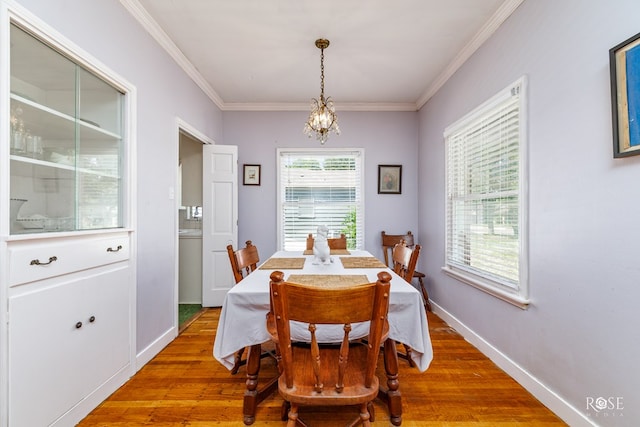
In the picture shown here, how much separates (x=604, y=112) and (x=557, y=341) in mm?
1266

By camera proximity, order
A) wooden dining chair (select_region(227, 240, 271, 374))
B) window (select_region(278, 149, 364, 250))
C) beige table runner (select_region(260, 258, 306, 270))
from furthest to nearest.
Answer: window (select_region(278, 149, 364, 250))
beige table runner (select_region(260, 258, 306, 270))
wooden dining chair (select_region(227, 240, 271, 374))

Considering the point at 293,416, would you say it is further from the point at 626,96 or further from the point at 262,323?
the point at 626,96

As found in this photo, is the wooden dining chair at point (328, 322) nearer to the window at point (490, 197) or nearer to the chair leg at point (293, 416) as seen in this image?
the chair leg at point (293, 416)

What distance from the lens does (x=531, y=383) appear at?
1865 mm

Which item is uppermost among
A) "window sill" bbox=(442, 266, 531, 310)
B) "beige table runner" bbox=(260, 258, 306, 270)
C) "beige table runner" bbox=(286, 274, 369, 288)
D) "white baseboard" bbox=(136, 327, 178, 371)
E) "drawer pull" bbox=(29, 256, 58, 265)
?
"drawer pull" bbox=(29, 256, 58, 265)

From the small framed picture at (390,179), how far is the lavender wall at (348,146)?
6 centimetres

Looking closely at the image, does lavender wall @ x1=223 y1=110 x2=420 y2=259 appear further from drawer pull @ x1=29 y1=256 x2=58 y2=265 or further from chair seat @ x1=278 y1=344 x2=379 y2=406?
chair seat @ x1=278 y1=344 x2=379 y2=406

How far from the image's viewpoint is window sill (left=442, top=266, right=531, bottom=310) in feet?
6.41

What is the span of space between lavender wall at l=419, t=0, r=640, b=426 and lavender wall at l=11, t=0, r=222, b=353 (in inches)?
109

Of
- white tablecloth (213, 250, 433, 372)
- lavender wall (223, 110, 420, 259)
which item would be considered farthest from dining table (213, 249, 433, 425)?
lavender wall (223, 110, 420, 259)

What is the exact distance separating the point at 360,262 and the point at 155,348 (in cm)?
184

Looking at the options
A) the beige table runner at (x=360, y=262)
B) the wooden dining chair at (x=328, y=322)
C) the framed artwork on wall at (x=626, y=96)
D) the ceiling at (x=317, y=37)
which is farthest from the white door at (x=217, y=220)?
the framed artwork on wall at (x=626, y=96)

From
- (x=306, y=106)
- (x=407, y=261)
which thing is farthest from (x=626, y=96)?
(x=306, y=106)

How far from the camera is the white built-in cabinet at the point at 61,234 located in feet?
4.26
